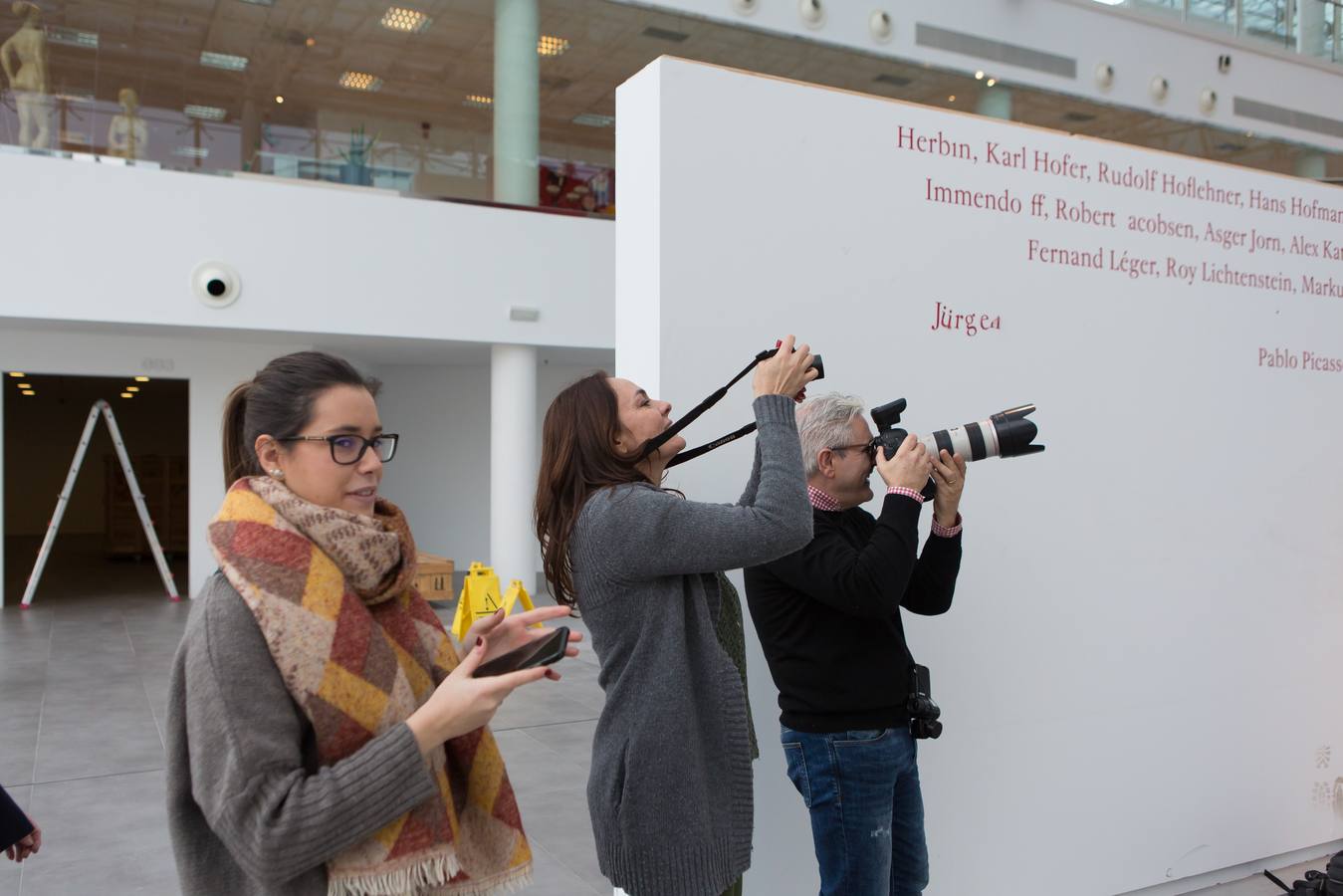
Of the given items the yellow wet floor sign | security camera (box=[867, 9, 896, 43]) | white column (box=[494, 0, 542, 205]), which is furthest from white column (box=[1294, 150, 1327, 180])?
the yellow wet floor sign

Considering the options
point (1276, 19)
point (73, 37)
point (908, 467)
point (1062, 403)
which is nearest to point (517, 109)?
point (73, 37)

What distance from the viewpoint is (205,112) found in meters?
8.70

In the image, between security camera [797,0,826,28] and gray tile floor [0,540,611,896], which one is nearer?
gray tile floor [0,540,611,896]

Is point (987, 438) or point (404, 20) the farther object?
point (404, 20)

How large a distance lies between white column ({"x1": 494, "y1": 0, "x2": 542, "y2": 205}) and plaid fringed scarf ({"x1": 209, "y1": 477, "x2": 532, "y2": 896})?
868 centimetres

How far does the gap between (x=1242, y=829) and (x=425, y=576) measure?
24.6 ft

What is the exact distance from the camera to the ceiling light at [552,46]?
421 inches

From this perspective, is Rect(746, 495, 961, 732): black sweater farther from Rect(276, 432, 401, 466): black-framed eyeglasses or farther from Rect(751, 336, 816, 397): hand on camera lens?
Rect(276, 432, 401, 466): black-framed eyeglasses

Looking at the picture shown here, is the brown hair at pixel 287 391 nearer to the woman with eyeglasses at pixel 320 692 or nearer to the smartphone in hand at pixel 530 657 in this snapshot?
the woman with eyeglasses at pixel 320 692

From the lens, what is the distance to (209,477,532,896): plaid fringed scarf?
1.15m

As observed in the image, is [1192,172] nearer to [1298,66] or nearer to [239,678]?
[239,678]

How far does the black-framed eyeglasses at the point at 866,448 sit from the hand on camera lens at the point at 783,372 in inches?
12.2

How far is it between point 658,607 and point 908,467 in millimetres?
636

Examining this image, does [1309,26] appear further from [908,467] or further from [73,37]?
[908,467]
